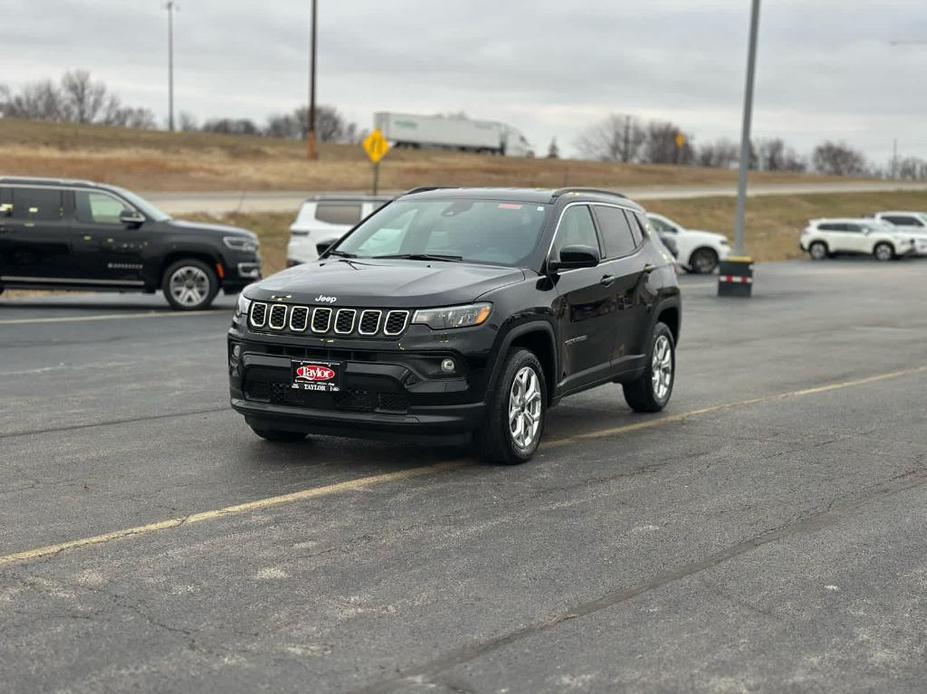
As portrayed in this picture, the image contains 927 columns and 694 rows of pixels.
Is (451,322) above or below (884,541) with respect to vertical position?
above

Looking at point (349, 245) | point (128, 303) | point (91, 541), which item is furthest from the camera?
point (128, 303)

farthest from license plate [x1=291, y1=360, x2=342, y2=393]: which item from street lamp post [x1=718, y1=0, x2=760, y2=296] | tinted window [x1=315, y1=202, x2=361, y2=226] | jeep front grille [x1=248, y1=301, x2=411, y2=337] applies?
street lamp post [x1=718, y1=0, x2=760, y2=296]

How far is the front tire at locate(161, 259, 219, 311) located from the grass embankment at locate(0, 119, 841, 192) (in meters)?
31.0

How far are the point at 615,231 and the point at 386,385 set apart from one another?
324 cm

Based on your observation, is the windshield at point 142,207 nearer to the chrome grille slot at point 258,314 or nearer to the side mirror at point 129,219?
the side mirror at point 129,219

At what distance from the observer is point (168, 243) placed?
1911cm

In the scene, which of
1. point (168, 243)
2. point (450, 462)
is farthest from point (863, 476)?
Result: point (168, 243)

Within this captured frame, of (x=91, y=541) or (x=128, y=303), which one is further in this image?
(x=128, y=303)

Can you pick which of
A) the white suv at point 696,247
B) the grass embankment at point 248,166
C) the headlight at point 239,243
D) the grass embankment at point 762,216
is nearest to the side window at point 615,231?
the headlight at point 239,243

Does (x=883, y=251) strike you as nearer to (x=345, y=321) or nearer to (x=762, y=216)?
(x=762, y=216)

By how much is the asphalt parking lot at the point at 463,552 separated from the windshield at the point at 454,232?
1.35m

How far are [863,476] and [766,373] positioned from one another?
543cm

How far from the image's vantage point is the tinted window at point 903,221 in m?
48.8

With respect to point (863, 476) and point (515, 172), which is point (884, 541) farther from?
point (515, 172)
